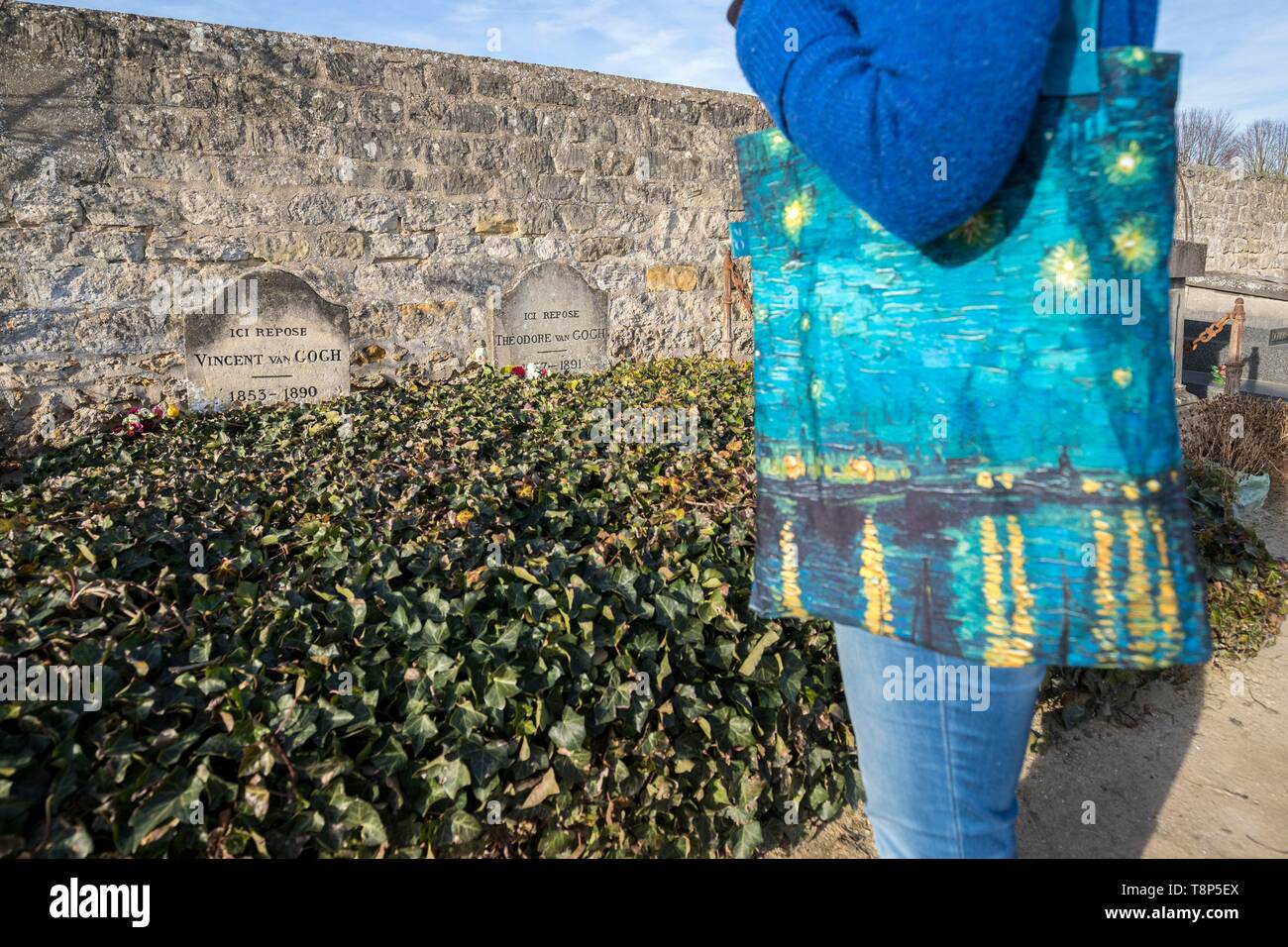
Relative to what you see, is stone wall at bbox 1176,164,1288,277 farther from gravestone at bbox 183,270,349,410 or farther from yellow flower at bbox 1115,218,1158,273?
yellow flower at bbox 1115,218,1158,273

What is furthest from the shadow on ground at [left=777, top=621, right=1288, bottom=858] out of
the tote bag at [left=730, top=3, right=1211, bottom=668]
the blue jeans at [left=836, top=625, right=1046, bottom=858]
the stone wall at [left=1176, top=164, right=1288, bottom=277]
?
the stone wall at [left=1176, top=164, right=1288, bottom=277]

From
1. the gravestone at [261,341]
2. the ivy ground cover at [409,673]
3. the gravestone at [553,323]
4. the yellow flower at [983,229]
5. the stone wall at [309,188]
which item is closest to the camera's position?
the yellow flower at [983,229]

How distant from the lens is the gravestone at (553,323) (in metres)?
5.59

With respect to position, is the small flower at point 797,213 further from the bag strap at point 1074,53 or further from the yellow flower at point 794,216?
the bag strap at point 1074,53

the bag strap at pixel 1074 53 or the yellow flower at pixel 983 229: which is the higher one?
the bag strap at pixel 1074 53

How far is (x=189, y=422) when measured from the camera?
447cm

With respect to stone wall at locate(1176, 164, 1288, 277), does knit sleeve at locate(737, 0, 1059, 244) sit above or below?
below

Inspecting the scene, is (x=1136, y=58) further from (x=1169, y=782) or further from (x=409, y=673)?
(x=1169, y=782)

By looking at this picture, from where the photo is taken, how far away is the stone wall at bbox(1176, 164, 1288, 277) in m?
10.0

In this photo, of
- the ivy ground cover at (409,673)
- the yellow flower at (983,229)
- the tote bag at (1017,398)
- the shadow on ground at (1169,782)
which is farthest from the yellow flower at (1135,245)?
the shadow on ground at (1169,782)

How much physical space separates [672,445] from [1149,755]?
2161 millimetres

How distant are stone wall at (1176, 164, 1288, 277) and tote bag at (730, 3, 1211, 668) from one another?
10.9m
